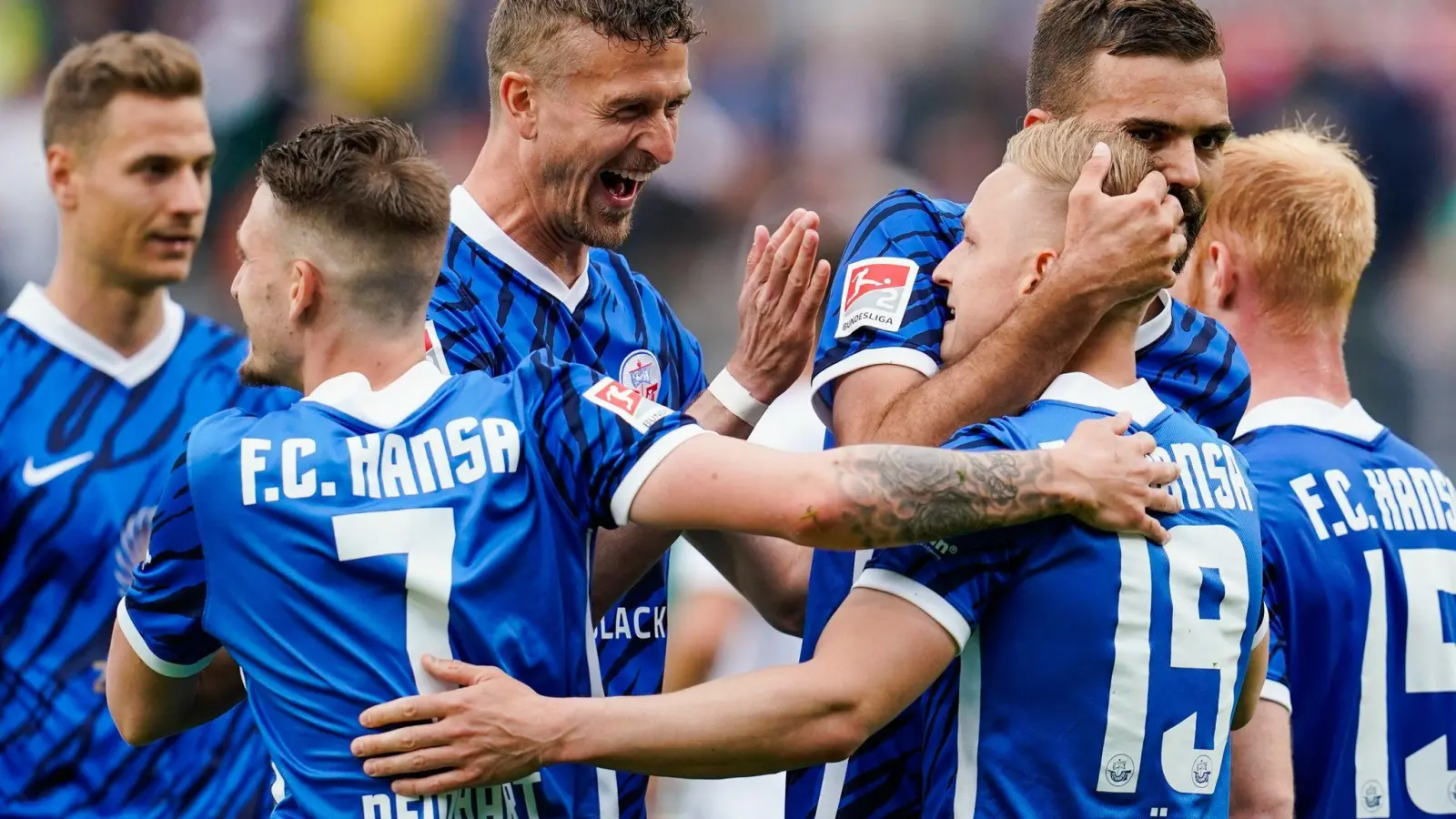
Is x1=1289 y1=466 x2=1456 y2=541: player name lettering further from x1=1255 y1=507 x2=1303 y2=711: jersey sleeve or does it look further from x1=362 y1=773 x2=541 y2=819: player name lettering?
x1=362 y1=773 x2=541 y2=819: player name lettering

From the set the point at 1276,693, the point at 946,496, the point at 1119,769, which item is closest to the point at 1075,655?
the point at 1119,769

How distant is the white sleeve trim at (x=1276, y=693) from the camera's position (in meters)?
4.04

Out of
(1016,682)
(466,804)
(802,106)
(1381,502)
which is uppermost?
(802,106)

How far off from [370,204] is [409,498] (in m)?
0.59

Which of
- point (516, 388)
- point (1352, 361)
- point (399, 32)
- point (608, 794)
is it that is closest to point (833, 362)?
point (516, 388)

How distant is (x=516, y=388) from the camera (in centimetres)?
314

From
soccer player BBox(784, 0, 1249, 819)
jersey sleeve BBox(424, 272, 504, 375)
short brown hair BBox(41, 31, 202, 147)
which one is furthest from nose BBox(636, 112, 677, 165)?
short brown hair BBox(41, 31, 202, 147)

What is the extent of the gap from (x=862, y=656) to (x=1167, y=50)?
1698 mm

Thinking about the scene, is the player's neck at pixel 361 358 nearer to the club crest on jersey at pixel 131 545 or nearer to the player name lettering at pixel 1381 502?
the club crest on jersey at pixel 131 545

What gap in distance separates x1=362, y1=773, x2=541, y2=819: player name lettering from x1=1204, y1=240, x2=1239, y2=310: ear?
95.5 inches

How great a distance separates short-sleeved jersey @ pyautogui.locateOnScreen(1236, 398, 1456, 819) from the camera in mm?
4168

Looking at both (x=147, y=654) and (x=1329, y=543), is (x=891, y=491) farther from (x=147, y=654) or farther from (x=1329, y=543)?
(x=1329, y=543)

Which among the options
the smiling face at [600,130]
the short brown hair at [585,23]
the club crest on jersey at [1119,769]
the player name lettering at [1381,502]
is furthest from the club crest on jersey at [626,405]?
the player name lettering at [1381,502]

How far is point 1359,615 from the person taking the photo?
4.19 metres
